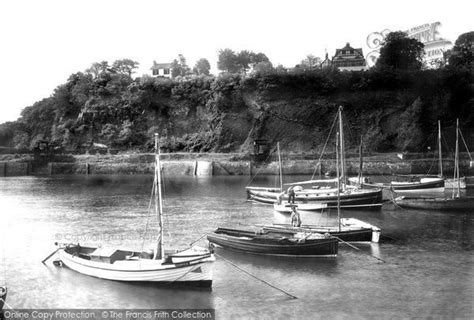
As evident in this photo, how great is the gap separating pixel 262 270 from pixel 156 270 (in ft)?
26.7

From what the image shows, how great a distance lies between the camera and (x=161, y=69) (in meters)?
160

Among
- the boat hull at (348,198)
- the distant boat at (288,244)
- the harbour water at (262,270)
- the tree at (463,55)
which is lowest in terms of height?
the harbour water at (262,270)

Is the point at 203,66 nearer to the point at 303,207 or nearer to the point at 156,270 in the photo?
the point at 303,207

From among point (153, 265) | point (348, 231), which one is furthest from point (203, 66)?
point (153, 265)

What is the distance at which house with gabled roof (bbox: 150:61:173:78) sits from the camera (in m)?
160

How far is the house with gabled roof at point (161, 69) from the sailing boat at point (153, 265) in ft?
430

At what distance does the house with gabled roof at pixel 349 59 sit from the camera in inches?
5704

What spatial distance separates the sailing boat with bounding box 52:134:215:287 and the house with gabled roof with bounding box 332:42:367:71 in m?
121

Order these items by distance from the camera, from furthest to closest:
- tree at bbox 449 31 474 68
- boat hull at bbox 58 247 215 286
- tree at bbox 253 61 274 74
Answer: tree at bbox 449 31 474 68 < tree at bbox 253 61 274 74 < boat hull at bbox 58 247 215 286

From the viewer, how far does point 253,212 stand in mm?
58656

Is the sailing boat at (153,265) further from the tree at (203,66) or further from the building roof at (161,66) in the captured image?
the tree at (203,66)

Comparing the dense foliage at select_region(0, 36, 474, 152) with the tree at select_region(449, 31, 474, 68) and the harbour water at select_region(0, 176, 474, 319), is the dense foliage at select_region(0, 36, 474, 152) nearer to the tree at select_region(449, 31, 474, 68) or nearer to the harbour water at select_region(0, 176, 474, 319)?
the tree at select_region(449, 31, 474, 68)

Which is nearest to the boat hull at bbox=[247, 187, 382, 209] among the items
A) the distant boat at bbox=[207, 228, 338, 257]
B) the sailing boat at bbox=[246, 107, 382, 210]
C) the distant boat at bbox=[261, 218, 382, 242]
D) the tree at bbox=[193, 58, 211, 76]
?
the sailing boat at bbox=[246, 107, 382, 210]

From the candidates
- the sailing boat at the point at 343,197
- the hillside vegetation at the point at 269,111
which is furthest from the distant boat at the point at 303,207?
the hillside vegetation at the point at 269,111
